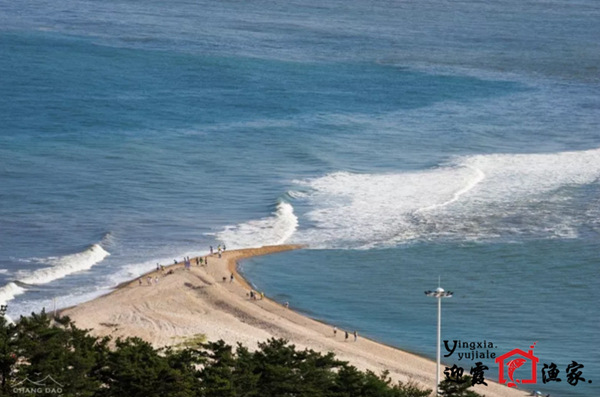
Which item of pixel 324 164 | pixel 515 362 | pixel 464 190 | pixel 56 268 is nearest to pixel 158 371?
pixel 515 362

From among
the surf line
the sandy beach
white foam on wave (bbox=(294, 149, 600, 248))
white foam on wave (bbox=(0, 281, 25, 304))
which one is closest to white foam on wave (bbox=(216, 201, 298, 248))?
white foam on wave (bbox=(294, 149, 600, 248))

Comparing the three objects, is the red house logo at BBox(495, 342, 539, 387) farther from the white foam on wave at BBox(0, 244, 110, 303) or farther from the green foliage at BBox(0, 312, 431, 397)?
the white foam on wave at BBox(0, 244, 110, 303)

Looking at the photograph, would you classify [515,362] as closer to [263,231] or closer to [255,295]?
[255,295]

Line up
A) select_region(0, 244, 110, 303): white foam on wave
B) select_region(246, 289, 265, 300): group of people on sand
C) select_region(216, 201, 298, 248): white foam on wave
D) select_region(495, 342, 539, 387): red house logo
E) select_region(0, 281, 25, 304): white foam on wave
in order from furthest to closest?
select_region(216, 201, 298, 248): white foam on wave → select_region(246, 289, 265, 300): group of people on sand → select_region(0, 244, 110, 303): white foam on wave → select_region(0, 281, 25, 304): white foam on wave → select_region(495, 342, 539, 387): red house logo

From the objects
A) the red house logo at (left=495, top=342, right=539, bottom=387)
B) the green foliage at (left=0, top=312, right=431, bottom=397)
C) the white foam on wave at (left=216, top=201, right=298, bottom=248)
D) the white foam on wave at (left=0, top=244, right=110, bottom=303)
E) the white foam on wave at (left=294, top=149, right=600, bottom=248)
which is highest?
the white foam on wave at (left=294, top=149, right=600, bottom=248)

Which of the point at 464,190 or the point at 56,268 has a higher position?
the point at 464,190

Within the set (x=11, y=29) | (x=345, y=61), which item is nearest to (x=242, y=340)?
(x=345, y=61)

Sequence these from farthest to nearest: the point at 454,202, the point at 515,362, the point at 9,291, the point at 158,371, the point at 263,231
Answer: the point at 454,202, the point at 263,231, the point at 9,291, the point at 515,362, the point at 158,371

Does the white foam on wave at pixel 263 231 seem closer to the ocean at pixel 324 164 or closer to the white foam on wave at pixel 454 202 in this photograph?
the ocean at pixel 324 164
